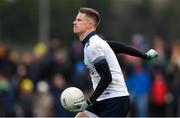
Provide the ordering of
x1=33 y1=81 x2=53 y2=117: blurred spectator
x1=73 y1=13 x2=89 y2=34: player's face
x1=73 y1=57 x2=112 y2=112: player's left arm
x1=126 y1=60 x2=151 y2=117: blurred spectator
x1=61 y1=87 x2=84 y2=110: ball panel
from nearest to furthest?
x1=73 y1=57 x2=112 y2=112: player's left arm < x1=61 y1=87 x2=84 y2=110: ball panel < x1=73 y1=13 x2=89 y2=34: player's face < x1=126 y1=60 x2=151 y2=117: blurred spectator < x1=33 y1=81 x2=53 y2=117: blurred spectator

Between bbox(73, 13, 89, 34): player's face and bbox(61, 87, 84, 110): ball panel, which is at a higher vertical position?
bbox(73, 13, 89, 34): player's face

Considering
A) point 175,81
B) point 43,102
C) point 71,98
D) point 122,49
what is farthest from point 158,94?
point 71,98

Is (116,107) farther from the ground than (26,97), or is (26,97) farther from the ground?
(116,107)

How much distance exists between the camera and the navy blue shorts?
1118cm

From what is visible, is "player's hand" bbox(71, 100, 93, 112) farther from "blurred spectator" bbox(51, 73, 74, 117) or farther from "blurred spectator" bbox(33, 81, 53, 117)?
"blurred spectator" bbox(33, 81, 53, 117)

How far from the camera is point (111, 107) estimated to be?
11.2 meters

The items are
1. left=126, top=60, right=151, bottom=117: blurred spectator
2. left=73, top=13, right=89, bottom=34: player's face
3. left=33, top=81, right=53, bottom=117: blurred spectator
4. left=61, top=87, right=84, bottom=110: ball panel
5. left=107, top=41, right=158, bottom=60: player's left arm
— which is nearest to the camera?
left=61, top=87, right=84, bottom=110: ball panel

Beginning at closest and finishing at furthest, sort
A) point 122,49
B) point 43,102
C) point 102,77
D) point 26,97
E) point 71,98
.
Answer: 1. point 102,77
2. point 71,98
3. point 122,49
4. point 43,102
5. point 26,97

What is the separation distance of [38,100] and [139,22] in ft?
94.1

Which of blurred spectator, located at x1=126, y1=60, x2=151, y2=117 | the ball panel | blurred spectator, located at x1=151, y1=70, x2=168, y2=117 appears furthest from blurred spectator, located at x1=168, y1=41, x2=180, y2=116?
the ball panel

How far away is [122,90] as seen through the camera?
1123cm

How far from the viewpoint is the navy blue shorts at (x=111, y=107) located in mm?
11180

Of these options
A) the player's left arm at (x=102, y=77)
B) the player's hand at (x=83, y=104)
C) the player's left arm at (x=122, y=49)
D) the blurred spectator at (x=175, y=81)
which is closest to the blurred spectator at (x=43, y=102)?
the blurred spectator at (x=175, y=81)

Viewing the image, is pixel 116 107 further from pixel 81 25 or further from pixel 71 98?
pixel 81 25
